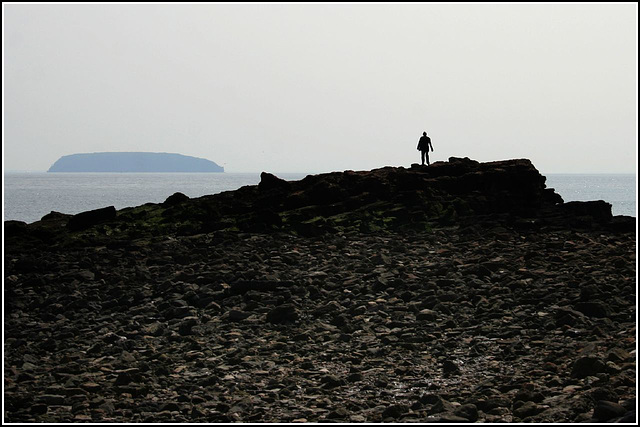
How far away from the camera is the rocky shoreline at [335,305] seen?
1650 centimetres

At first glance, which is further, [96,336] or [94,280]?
[94,280]

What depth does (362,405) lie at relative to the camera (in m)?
16.1

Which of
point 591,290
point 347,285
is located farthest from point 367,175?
point 591,290

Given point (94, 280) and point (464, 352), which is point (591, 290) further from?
point (94, 280)

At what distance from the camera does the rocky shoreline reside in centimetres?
1650

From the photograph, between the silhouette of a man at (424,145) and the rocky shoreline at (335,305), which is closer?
the rocky shoreline at (335,305)

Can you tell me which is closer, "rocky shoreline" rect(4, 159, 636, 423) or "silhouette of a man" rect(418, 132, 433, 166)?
"rocky shoreline" rect(4, 159, 636, 423)

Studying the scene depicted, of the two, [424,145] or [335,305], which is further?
[424,145]

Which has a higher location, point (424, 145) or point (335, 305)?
point (424, 145)

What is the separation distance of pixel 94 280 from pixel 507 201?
52.5ft

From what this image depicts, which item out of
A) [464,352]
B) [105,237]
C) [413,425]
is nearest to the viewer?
[413,425]

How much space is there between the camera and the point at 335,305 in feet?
73.6

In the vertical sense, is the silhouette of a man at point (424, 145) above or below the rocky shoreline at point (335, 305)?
above

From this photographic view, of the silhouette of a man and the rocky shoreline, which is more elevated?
the silhouette of a man
